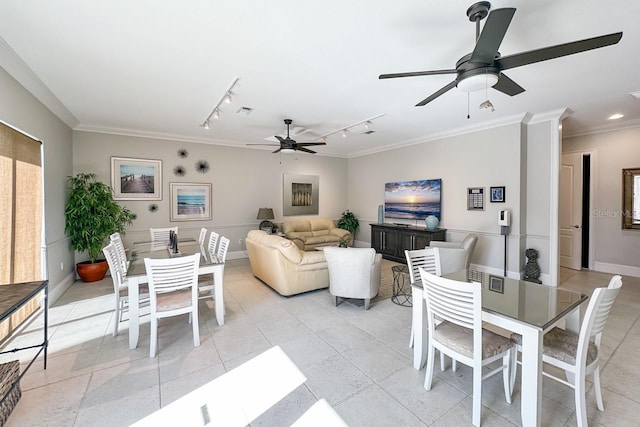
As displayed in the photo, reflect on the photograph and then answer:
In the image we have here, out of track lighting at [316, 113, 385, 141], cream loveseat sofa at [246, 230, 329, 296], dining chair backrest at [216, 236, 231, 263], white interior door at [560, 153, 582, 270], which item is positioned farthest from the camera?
white interior door at [560, 153, 582, 270]

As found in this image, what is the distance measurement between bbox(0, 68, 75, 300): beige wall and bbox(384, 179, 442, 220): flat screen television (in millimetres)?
6557

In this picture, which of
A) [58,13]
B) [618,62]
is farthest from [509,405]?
[58,13]

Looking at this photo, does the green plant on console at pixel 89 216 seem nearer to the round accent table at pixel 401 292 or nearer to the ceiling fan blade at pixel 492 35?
the round accent table at pixel 401 292

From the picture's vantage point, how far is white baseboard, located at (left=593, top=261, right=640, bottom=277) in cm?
513

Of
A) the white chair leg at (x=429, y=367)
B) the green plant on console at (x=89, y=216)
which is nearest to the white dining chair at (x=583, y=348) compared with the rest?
the white chair leg at (x=429, y=367)

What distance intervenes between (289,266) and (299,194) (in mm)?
4133

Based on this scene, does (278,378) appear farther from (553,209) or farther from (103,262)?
(553,209)

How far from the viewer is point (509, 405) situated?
1.94 m

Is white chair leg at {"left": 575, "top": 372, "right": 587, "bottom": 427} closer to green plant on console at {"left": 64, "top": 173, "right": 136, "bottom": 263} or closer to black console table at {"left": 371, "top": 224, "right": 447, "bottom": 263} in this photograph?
black console table at {"left": 371, "top": 224, "right": 447, "bottom": 263}

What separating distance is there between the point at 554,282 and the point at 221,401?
17.5ft

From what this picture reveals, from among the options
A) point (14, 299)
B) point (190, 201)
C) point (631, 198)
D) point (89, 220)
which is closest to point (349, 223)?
point (190, 201)

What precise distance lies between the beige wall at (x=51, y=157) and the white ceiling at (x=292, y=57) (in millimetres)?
192

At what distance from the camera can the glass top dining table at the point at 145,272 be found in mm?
2680

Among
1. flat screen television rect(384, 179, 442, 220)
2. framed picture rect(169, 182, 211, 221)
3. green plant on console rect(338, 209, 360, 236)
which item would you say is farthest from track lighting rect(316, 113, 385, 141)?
framed picture rect(169, 182, 211, 221)
